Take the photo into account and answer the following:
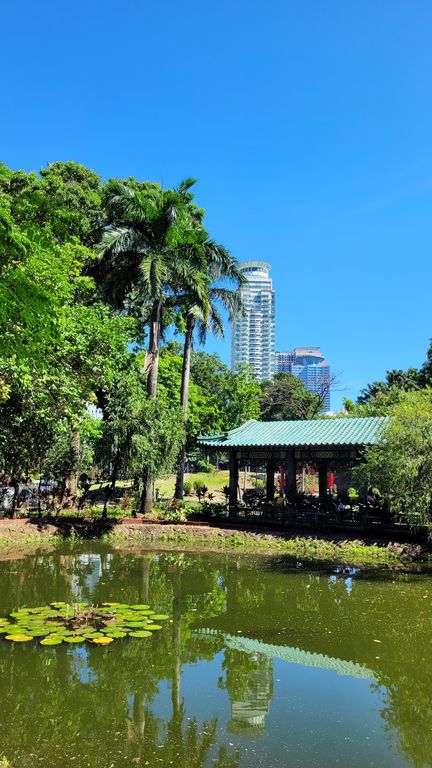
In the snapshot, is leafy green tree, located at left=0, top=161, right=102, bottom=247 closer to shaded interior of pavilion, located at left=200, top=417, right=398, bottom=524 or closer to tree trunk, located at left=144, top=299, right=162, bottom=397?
tree trunk, located at left=144, top=299, right=162, bottom=397

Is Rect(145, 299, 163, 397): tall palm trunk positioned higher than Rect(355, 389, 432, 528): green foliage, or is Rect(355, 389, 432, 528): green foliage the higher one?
Rect(145, 299, 163, 397): tall palm trunk

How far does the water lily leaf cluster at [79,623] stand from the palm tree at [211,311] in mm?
14873

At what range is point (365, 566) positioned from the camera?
50.4 ft

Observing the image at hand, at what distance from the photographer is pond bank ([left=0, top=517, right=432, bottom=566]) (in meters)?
16.7

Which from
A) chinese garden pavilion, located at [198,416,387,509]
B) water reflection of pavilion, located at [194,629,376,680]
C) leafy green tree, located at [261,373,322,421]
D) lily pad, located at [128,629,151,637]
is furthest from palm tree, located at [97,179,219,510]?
leafy green tree, located at [261,373,322,421]

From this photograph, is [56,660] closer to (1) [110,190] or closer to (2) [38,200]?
(2) [38,200]

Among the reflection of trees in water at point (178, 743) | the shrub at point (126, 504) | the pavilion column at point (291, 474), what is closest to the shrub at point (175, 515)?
the shrub at point (126, 504)

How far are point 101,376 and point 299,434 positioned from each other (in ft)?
25.4

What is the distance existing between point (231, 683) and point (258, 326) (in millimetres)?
141141

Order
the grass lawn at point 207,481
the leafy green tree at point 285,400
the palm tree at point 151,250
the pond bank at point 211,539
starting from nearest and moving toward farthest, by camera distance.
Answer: the pond bank at point 211,539 → the palm tree at point 151,250 → the grass lawn at point 207,481 → the leafy green tree at point 285,400

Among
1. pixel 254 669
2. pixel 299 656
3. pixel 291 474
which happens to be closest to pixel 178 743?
Answer: pixel 254 669

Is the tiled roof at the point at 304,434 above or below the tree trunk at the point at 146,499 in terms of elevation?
above

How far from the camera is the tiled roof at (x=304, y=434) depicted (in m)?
19.0

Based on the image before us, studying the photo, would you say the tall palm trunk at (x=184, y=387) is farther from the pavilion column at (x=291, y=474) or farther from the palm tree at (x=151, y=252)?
the pavilion column at (x=291, y=474)
